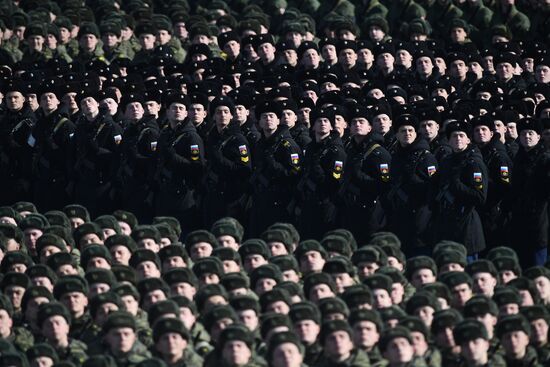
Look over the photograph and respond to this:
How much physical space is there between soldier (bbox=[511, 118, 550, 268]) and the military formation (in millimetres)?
24

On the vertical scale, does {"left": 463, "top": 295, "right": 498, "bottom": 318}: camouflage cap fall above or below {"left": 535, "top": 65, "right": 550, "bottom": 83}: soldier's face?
above

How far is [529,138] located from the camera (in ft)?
96.0

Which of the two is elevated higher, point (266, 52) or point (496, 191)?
point (496, 191)

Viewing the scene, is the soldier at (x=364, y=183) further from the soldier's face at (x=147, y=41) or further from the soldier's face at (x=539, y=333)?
the soldier's face at (x=147, y=41)

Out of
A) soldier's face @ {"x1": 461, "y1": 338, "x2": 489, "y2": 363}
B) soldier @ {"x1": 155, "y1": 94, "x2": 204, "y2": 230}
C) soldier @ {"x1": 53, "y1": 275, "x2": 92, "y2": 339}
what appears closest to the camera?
soldier's face @ {"x1": 461, "y1": 338, "x2": 489, "y2": 363}

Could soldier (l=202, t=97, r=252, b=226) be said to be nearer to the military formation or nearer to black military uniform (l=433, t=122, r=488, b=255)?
the military formation

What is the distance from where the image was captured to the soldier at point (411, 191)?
29031 mm

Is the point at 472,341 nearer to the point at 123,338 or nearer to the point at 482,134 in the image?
the point at 123,338

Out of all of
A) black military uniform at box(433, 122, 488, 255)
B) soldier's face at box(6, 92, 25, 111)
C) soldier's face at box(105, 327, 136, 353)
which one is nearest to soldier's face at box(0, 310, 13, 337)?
soldier's face at box(105, 327, 136, 353)

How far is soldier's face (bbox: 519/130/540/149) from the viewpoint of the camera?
29234 mm

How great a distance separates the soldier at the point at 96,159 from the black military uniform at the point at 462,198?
4.55 meters

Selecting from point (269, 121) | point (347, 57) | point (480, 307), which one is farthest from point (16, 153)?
point (480, 307)

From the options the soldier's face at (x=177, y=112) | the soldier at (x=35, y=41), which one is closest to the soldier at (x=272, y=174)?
the soldier's face at (x=177, y=112)

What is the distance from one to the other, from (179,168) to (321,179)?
1.92m
